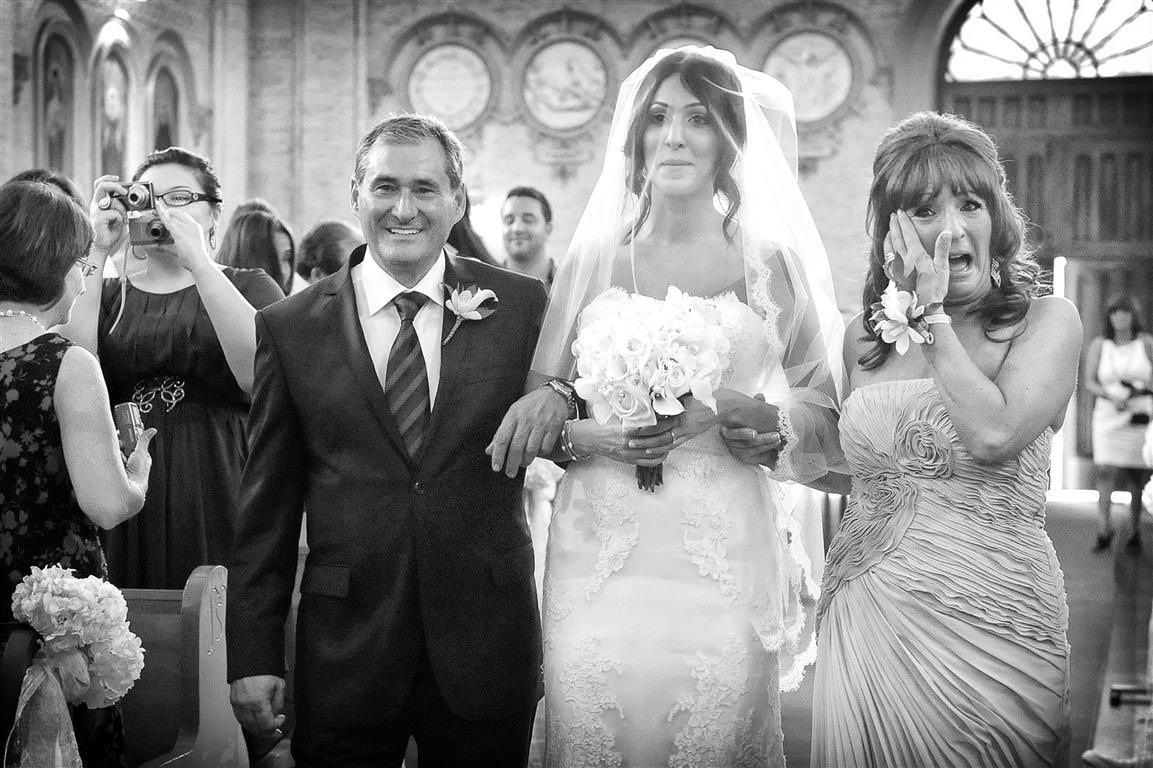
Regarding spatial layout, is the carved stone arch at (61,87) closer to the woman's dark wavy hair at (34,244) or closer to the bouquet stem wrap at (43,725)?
the woman's dark wavy hair at (34,244)

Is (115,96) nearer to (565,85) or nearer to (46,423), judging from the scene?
(565,85)

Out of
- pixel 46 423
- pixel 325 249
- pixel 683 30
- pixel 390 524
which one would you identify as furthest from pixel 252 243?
pixel 683 30

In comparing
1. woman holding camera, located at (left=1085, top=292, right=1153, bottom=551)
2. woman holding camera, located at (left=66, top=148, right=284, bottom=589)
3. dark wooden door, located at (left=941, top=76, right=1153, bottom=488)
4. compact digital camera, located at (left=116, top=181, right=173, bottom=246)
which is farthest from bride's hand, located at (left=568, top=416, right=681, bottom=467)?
dark wooden door, located at (left=941, top=76, right=1153, bottom=488)

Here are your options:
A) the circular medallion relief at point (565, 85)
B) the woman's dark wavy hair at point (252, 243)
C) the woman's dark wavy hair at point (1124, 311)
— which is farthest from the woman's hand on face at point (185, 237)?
the circular medallion relief at point (565, 85)

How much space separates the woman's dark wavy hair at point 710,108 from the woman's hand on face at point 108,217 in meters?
1.77

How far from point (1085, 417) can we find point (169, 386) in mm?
13173

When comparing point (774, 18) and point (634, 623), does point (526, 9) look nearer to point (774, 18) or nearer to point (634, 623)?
point (774, 18)

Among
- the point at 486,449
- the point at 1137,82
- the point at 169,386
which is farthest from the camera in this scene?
the point at 1137,82

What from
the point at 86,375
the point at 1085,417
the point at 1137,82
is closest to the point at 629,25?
the point at 1137,82

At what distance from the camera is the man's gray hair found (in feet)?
→ 9.89

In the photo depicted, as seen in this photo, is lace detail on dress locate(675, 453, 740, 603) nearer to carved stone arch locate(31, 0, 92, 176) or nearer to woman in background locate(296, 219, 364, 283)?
woman in background locate(296, 219, 364, 283)

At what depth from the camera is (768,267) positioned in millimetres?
3168

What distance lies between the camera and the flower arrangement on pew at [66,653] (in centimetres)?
288

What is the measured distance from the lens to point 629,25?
48.5 feet
